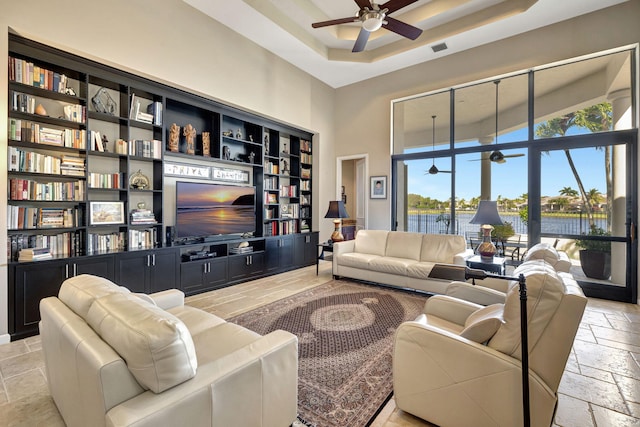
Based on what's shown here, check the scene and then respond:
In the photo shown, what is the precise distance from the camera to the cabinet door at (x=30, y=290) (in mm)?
2844

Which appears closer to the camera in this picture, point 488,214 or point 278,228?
point 488,214

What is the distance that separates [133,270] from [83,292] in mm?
2406

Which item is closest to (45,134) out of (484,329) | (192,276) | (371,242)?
(192,276)

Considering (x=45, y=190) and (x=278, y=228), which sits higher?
Result: (x=45, y=190)

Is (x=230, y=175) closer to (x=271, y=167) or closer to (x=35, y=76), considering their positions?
(x=271, y=167)

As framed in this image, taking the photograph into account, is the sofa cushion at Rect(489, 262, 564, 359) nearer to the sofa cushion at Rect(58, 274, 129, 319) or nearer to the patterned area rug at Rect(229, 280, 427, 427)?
the patterned area rug at Rect(229, 280, 427, 427)

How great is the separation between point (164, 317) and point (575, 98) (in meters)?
5.92

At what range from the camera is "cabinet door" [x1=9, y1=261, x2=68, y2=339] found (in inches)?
112

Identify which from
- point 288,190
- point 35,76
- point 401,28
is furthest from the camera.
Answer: point 288,190

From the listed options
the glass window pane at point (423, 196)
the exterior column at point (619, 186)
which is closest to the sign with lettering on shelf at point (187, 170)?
the glass window pane at point (423, 196)

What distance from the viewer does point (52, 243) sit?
3209 mm

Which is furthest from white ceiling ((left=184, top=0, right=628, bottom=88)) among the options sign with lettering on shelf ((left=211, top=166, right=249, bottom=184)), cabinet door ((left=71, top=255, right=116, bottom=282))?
cabinet door ((left=71, top=255, right=116, bottom=282))

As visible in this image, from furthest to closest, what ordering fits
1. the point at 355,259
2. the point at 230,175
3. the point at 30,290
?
the point at 230,175
the point at 355,259
the point at 30,290

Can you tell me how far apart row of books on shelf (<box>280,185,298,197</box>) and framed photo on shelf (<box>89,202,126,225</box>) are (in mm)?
2929
